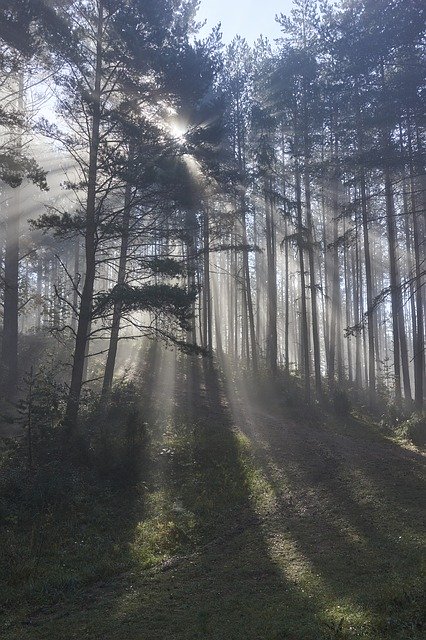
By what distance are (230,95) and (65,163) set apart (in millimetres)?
12092

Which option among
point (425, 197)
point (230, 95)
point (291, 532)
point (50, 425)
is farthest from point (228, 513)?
point (230, 95)

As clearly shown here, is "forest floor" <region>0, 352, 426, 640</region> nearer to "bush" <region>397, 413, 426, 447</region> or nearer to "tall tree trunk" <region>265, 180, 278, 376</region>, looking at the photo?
"bush" <region>397, 413, 426, 447</region>

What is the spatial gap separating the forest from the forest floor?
1.9 inches

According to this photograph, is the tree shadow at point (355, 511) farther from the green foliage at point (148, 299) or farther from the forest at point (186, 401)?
the green foliage at point (148, 299)

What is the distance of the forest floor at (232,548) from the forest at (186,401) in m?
0.05

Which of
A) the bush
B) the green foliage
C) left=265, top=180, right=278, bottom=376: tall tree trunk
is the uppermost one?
left=265, top=180, right=278, bottom=376: tall tree trunk

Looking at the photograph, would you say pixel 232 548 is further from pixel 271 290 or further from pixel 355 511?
pixel 271 290

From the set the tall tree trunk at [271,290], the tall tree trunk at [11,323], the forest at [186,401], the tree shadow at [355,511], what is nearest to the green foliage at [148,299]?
the forest at [186,401]

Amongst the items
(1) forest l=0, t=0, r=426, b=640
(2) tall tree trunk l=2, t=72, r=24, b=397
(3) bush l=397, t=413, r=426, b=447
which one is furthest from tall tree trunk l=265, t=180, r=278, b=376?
(2) tall tree trunk l=2, t=72, r=24, b=397

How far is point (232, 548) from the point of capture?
9562mm

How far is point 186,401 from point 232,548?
10.4 m

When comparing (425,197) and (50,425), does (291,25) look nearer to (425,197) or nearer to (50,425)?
(425,197)

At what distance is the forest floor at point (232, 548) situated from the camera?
6.58m

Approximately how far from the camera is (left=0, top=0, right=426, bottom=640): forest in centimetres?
764
